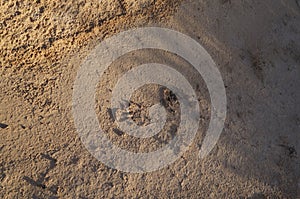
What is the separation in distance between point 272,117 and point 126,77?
1069 millimetres

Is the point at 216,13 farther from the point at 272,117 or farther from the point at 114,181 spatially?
the point at 114,181

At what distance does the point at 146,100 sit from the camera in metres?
2.36

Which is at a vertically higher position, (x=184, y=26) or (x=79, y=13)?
(x=79, y=13)

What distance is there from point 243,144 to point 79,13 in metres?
1.38

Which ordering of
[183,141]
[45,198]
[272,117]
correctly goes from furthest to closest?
[272,117] → [183,141] → [45,198]

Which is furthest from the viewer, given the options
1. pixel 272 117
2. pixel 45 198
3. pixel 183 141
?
pixel 272 117

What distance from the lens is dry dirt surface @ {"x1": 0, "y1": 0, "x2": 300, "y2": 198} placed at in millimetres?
2238

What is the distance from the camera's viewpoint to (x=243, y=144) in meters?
2.47

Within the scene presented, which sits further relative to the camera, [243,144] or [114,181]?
[243,144]

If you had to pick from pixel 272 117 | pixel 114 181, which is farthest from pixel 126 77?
pixel 272 117

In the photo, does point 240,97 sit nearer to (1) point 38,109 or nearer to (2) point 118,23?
(2) point 118,23

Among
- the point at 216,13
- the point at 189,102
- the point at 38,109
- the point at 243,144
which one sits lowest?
the point at 243,144

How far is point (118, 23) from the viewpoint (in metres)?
2.34

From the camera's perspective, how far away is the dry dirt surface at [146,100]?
7.34ft
